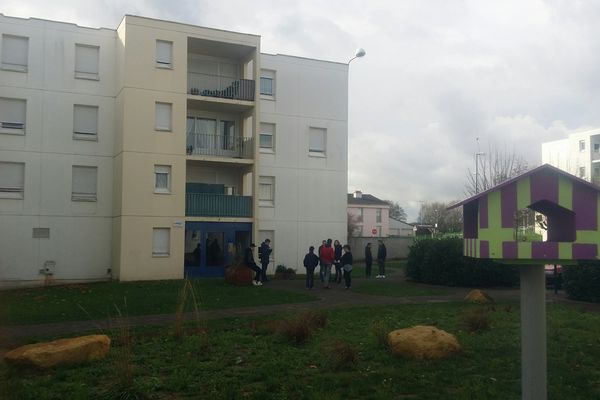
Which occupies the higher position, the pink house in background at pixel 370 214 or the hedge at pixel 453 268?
the pink house in background at pixel 370 214

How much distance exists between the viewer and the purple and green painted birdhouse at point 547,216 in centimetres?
541

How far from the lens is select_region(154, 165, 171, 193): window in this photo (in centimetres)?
2877

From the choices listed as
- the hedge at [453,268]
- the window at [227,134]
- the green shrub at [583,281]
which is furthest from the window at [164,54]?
the green shrub at [583,281]

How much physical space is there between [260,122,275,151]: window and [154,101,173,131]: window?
5.49m

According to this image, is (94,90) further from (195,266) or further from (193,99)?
(195,266)

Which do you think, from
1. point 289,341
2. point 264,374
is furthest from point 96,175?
point 264,374

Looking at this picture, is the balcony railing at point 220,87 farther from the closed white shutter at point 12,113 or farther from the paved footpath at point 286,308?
the paved footpath at point 286,308

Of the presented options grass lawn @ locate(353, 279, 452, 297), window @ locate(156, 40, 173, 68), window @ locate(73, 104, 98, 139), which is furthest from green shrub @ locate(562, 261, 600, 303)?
window @ locate(73, 104, 98, 139)

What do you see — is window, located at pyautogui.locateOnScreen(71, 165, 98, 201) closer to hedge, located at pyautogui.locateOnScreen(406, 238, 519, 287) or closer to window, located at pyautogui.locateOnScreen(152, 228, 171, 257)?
window, located at pyautogui.locateOnScreen(152, 228, 171, 257)

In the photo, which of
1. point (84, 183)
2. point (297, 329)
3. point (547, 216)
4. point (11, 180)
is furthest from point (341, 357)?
point (11, 180)

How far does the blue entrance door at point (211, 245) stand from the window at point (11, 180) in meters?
7.59

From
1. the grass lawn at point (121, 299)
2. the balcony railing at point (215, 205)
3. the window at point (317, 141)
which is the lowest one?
the grass lawn at point (121, 299)

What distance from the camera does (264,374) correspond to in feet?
27.0

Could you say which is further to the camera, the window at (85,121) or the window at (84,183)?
the window at (85,121)
